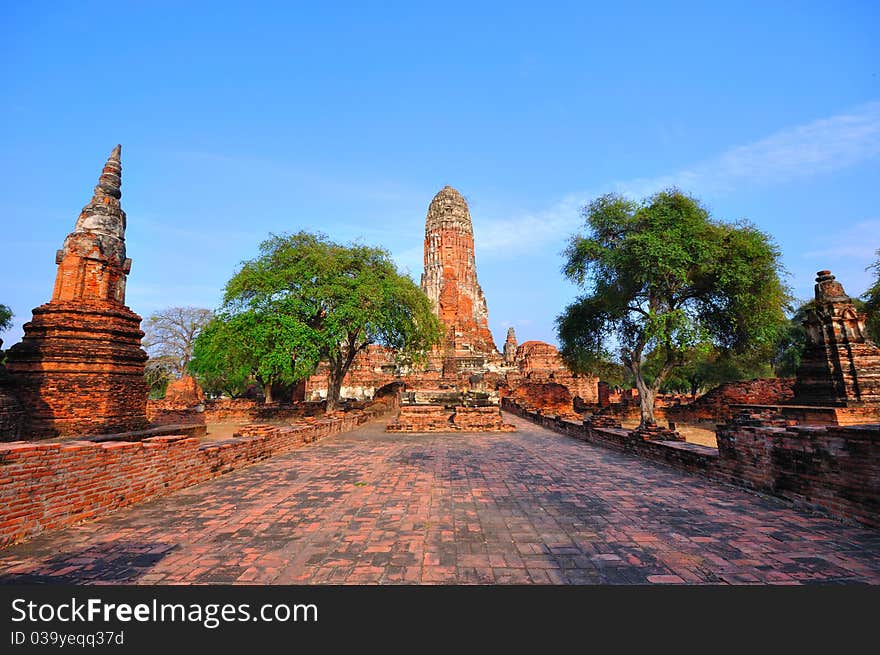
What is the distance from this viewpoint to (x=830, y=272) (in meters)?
11.5

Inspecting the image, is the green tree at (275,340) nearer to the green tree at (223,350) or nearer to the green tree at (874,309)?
the green tree at (223,350)

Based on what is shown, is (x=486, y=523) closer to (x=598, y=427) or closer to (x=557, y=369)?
(x=598, y=427)

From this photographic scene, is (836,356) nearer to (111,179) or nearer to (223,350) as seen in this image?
(111,179)

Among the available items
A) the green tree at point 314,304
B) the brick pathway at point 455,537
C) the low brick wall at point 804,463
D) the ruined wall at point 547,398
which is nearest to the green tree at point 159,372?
the green tree at point 314,304

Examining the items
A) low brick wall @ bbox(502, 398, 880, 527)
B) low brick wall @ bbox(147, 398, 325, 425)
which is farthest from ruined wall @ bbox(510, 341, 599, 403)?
low brick wall @ bbox(502, 398, 880, 527)

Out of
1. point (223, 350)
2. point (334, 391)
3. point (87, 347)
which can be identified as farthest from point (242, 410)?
point (87, 347)

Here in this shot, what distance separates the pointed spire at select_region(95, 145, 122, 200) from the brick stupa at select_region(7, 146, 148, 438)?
61 millimetres

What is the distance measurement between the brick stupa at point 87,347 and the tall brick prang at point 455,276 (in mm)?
25732

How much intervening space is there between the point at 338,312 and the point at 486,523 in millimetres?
10720

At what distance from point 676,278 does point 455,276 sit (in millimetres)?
23294

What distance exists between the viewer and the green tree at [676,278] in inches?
480

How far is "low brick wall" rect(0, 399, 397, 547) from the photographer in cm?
348

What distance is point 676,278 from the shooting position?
40.8 feet

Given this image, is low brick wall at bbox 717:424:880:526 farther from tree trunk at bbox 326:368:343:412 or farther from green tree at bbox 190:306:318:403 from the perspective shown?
tree trunk at bbox 326:368:343:412
